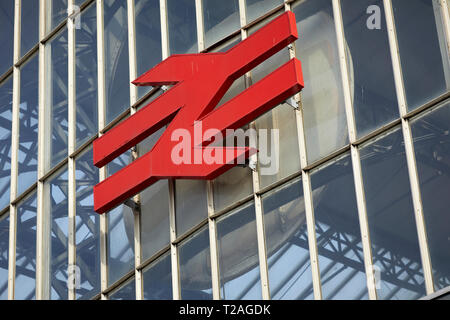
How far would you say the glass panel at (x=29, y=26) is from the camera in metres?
20.6

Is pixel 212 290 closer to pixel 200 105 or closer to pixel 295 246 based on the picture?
pixel 295 246

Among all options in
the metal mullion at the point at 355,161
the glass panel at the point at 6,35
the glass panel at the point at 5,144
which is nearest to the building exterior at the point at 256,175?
the metal mullion at the point at 355,161

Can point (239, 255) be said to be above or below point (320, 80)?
below

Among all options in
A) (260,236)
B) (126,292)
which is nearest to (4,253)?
(126,292)

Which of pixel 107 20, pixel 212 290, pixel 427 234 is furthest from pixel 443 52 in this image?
pixel 107 20

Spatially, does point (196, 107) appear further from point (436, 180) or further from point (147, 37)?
point (436, 180)

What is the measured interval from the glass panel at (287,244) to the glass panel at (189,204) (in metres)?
1.23

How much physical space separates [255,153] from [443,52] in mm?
3017

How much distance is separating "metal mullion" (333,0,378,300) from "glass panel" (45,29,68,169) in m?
6.05

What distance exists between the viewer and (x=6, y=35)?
70.3 feet

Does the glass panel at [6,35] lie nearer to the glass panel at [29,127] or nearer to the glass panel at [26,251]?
the glass panel at [29,127]

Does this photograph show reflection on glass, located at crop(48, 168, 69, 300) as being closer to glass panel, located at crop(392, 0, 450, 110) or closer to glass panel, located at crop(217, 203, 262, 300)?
glass panel, located at crop(217, 203, 262, 300)

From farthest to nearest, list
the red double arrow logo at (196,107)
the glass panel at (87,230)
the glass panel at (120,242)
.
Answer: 1. the glass panel at (87,230)
2. the glass panel at (120,242)
3. the red double arrow logo at (196,107)

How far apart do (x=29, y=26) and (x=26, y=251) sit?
15.5 ft
